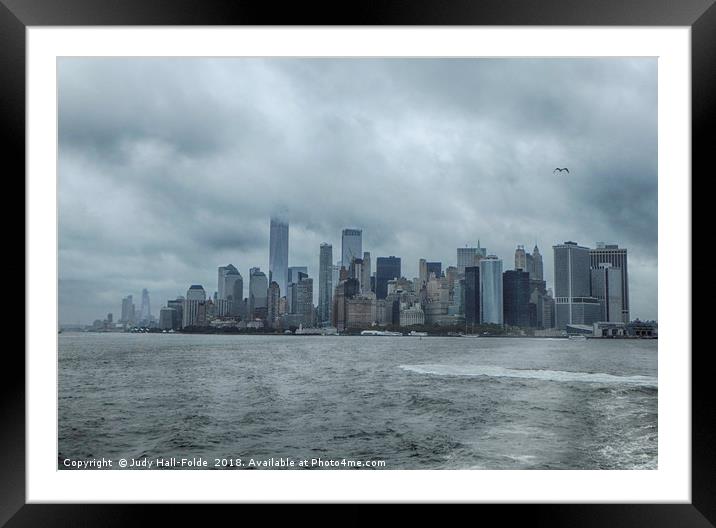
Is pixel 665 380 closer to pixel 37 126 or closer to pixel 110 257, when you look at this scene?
pixel 37 126

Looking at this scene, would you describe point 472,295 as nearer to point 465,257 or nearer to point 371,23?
point 465,257

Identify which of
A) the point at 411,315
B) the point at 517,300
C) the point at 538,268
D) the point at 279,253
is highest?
the point at 279,253

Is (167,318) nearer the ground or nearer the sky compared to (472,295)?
nearer the ground

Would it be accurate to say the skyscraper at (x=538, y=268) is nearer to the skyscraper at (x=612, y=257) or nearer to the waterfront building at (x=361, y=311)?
the skyscraper at (x=612, y=257)

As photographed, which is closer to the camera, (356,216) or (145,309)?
(145,309)

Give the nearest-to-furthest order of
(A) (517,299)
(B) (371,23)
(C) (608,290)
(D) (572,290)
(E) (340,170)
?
(B) (371,23), (D) (572,290), (C) (608,290), (A) (517,299), (E) (340,170)

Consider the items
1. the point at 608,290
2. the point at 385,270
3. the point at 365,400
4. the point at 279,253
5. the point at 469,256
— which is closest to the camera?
the point at 365,400

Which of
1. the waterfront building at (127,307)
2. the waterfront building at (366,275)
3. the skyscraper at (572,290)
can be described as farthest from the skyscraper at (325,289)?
the skyscraper at (572,290)

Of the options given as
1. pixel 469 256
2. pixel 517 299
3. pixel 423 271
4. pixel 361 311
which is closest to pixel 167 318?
pixel 361 311
